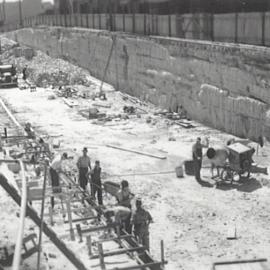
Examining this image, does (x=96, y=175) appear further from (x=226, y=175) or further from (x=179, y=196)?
(x=226, y=175)

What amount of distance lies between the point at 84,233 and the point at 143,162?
23.2 ft

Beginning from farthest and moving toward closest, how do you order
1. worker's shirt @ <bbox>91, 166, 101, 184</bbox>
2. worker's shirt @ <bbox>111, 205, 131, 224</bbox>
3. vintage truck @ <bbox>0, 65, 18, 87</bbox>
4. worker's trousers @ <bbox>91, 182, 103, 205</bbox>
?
vintage truck @ <bbox>0, 65, 18, 87</bbox> < worker's shirt @ <bbox>91, 166, 101, 184</bbox> < worker's trousers @ <bbox>91, 182, 103, 205</bbox> < worker's shirt @ <bbox>111, 205, 131, 224</bbox>

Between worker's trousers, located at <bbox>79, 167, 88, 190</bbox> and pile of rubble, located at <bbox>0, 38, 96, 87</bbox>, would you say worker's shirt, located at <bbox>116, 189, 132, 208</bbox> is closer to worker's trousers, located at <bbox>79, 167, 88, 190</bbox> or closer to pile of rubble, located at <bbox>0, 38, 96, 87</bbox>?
worker's trousers, located at <bbox>79, 167, 88, 190</bbox>

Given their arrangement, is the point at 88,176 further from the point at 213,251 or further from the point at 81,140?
the point at 81,140

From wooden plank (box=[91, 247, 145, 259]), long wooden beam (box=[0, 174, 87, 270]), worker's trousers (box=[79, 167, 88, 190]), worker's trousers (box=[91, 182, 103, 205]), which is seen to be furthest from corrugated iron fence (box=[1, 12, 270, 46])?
long wooden beam (box=[0, 174, 87, 270])

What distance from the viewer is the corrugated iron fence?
2109cm

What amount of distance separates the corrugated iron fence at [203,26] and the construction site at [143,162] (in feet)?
2.99

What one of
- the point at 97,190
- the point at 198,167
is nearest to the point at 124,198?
the point at 97,190

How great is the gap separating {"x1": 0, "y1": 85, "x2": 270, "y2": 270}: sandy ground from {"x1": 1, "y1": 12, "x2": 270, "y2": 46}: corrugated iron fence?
404 cm

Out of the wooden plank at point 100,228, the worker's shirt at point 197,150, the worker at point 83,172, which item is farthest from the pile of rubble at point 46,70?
the wooden plank at point 100,228

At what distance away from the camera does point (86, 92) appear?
3456 centimetres

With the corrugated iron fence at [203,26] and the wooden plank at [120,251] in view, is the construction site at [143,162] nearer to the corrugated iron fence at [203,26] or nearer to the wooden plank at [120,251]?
the wooden plank at [120,251]

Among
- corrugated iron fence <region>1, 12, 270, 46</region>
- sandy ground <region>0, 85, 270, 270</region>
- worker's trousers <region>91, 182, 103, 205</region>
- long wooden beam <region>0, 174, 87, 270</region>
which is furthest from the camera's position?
corrugated iron fence <region>1, 12, 270, 46</region>

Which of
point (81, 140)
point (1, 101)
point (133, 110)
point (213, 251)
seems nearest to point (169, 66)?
point (133, 110)
